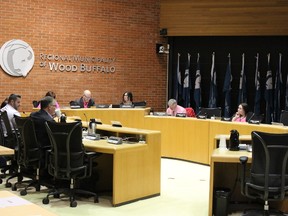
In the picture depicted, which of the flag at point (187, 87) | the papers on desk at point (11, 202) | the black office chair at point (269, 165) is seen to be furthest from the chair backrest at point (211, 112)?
the papers on desk at point (11, 202)

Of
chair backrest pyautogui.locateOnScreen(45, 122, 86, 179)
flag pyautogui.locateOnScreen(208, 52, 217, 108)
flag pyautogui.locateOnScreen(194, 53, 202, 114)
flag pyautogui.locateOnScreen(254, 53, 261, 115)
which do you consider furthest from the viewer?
flag pyautogui.locateOnScreen(194, 53, 202, 114)

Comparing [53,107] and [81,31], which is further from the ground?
[81,31]

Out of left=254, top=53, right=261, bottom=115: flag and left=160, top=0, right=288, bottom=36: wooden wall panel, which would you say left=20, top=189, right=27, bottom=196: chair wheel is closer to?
left=254, top=53, right=261, bottom=115: flag

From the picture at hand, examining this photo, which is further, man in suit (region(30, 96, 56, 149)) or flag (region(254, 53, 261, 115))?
flag (region(254, 53, 261, 115))

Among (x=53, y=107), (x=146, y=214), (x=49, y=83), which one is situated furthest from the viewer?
(x=49, y=83)

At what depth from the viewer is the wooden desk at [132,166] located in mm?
6090

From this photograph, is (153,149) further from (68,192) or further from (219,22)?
(219,22)

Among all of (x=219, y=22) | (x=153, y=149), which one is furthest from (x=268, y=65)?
(x=153, y=149)

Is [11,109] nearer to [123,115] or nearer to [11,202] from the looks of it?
[123,115]

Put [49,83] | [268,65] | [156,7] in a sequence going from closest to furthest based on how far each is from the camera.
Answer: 1. [49,83]
2. [268,65]
3. [156,7]

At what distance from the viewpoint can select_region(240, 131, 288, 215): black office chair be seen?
16.6ft

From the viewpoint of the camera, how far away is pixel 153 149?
6.59m

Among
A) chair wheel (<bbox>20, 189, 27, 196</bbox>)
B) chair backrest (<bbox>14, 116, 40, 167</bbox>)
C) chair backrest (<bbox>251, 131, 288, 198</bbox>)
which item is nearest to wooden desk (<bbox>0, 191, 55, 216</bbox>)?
chair backrest (<bbox>251, 131, 288, 198</bbox>)

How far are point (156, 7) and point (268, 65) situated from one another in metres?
3.45
